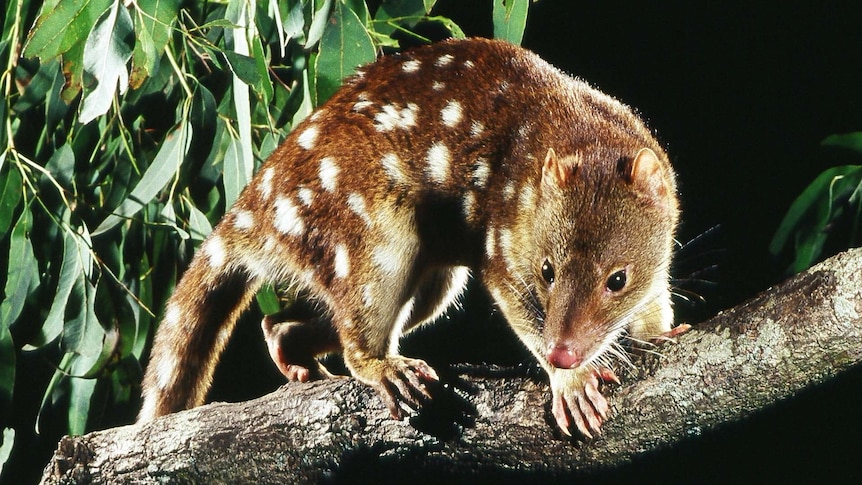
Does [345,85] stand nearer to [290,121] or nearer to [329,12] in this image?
[329,12]

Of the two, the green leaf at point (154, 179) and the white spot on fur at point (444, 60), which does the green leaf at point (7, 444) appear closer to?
the green leaf at point (154, 179)

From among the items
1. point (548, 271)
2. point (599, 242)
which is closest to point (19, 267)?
point (548, 271)

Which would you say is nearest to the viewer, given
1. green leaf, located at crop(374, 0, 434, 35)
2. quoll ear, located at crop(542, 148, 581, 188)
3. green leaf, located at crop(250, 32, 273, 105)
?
quoll ear, located at crop(542, 148, 581, 188)

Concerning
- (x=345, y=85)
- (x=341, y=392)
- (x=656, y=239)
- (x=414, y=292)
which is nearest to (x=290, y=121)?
(x=345, y=85)

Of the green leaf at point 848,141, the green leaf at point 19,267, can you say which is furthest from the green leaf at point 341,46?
the green leaf at point 848,141

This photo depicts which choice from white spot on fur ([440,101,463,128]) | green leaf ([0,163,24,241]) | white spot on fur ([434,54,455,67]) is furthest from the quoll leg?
green leaf ([0,163,24,241])

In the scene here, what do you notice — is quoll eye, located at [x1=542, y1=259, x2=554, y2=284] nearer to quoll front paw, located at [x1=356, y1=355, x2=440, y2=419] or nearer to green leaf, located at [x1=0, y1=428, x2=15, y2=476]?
quoll front paw, located at [x1=356, y1=355, x2=440, y2=419]
